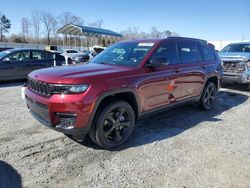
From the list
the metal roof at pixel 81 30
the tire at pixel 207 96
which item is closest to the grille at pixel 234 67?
the tire at pixel 207 96

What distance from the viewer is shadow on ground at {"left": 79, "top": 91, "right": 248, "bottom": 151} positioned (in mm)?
4579

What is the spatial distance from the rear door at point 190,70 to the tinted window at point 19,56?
24.6ft

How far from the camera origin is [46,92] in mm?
3750

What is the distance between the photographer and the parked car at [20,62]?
9.96 m

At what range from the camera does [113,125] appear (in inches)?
163

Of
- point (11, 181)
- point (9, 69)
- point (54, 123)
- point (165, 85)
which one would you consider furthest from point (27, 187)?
point (9, 69)

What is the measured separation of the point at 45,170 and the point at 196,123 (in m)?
3.49

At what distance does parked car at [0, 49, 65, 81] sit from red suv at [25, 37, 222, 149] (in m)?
6.25

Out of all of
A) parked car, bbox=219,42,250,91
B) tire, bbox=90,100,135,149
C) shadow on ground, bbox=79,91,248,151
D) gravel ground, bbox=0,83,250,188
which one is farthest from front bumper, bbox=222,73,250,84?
tire, bbox=90,100,135,149

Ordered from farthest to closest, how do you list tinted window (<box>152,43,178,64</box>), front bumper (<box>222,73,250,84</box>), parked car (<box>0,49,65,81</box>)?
parked car (<box>0,49,65,81</box>)
front bumper (<box>222,73,250,84</box>)
tinted window (<box>152,43,178,64</box>)

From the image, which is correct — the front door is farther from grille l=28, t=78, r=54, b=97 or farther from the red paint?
grille l=28, t=78, r=54, b=97

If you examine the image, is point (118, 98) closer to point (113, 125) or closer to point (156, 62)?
point (113, 125)

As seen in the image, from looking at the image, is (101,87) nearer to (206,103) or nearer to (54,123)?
(54,123)

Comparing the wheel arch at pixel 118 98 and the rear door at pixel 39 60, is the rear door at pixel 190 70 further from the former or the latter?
the rear door at pixel 39 60
